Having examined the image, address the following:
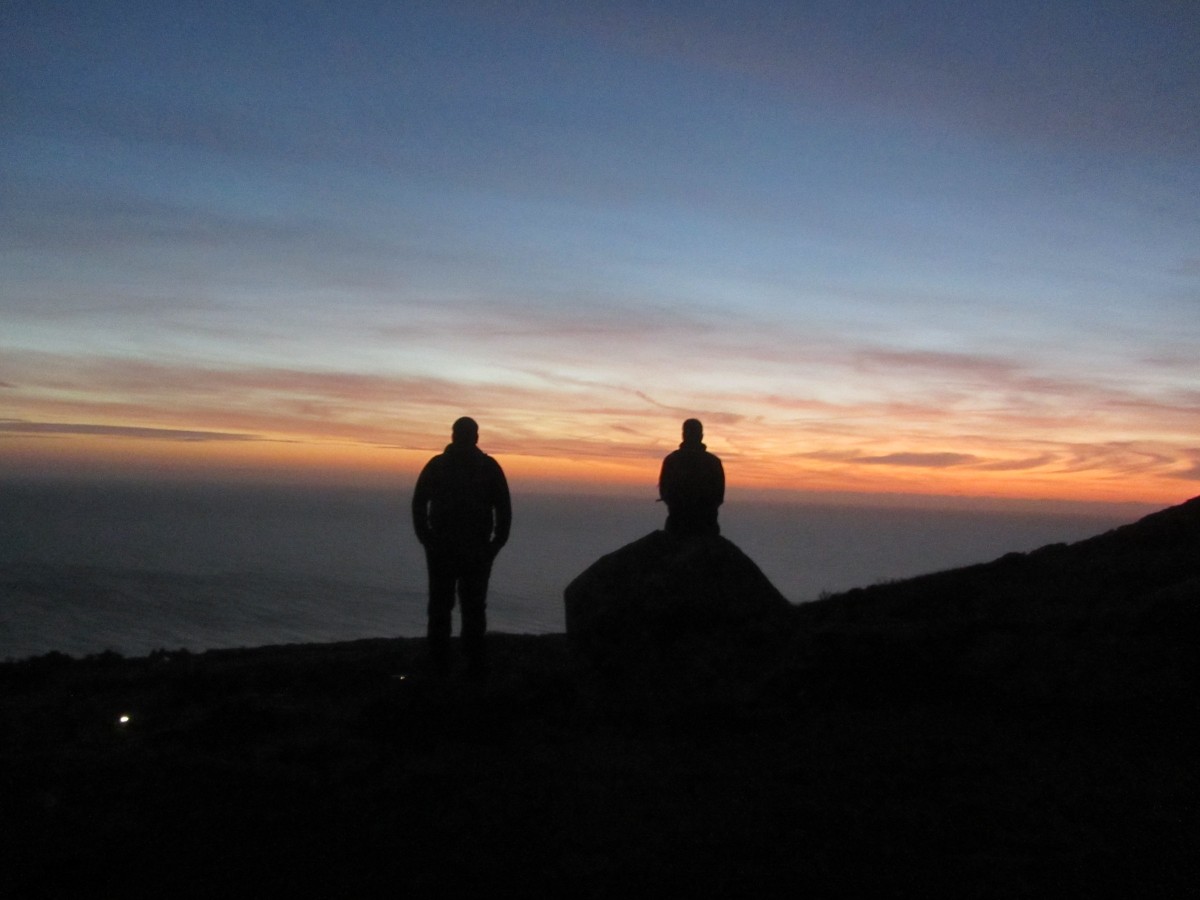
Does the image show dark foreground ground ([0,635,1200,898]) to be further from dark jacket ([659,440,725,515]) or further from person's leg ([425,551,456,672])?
dark jacket ([659,440,725,515])

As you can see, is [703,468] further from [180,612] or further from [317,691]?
[180,612]

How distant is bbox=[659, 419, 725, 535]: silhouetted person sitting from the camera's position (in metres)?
12.0

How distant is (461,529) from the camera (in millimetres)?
10273

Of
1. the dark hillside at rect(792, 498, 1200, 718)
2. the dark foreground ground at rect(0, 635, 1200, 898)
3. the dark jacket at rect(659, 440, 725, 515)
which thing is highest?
the dark jacket at rect(659, 440, 725, 515)

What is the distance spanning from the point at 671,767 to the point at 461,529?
393 centimetres

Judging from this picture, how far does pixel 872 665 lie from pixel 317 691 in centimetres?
552

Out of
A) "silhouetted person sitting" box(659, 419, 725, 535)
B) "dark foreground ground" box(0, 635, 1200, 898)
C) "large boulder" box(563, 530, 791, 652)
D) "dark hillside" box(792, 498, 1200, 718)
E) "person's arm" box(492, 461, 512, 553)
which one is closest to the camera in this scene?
"dark foreground ground" box(0, 635, 1200, 898)

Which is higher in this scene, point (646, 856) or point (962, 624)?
point (962, 624)

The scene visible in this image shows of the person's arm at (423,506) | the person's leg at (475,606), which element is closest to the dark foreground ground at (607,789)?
the person's leg at (475,606)

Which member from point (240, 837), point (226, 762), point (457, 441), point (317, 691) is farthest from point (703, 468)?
point (240, 837)

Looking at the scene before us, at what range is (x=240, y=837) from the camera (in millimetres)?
5637

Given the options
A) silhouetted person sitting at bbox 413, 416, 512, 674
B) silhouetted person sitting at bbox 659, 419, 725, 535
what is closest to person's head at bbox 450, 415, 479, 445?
silhouetted person sitting at bbox 413, 416, 512, 674

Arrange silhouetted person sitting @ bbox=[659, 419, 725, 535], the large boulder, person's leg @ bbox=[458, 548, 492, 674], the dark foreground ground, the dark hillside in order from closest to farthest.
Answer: the dark foreground ground < the dark hillside < the large boulder < person's leg @ bbox=[458, 548, 492, 674] < silhouetted person sitting @ bbox=[659, 419, 725, 535]

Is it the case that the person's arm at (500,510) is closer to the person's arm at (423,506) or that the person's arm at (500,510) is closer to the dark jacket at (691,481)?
the person's arm at (423,506)
